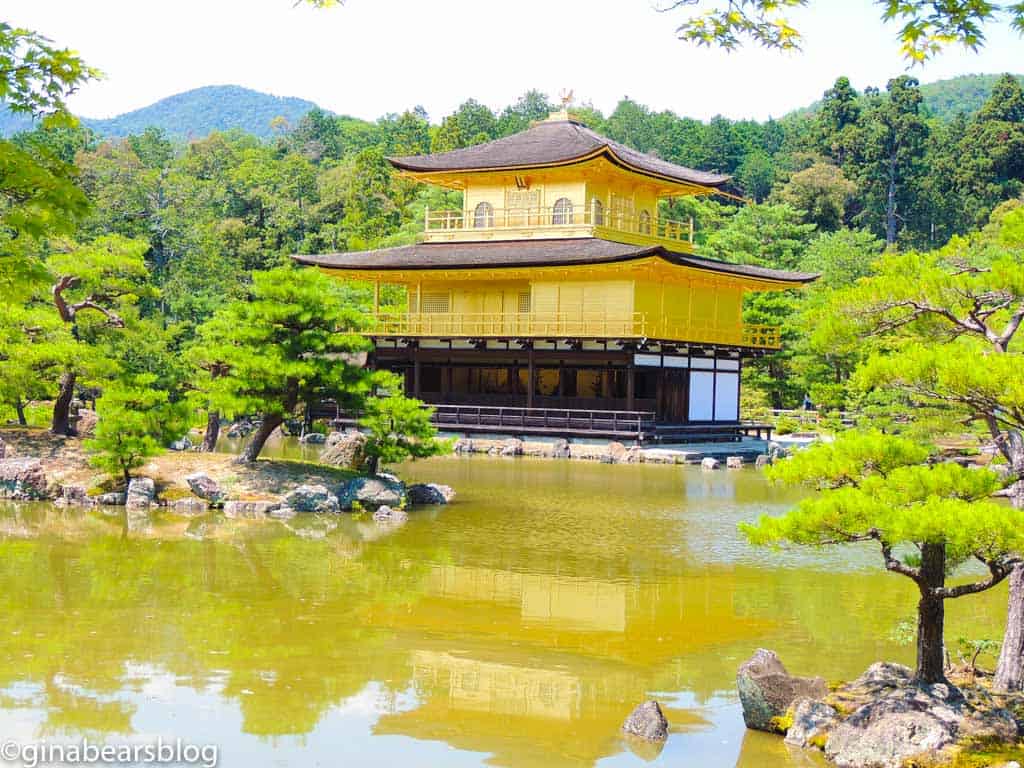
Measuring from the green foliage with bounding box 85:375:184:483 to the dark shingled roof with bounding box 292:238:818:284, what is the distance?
15.0 m

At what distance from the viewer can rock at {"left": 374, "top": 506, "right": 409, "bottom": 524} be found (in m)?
17.8

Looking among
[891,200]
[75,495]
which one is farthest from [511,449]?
[891,200]

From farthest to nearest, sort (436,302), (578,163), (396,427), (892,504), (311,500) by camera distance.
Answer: (436,302) < (578,163) < (396,427) < (311,500) < (892,504)

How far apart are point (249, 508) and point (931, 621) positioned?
477 inches

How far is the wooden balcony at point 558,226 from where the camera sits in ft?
117

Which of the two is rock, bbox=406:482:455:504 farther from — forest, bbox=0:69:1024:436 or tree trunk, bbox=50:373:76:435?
tree trunk, bbox=50:373:76:435

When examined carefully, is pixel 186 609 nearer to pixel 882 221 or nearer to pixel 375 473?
pixel 375 473

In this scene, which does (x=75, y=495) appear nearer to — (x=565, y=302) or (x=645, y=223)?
(x=565, y=302)

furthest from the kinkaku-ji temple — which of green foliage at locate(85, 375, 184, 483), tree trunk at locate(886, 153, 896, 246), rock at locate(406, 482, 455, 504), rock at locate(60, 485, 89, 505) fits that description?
tree trunk at locate(886, 153, 896, 246)

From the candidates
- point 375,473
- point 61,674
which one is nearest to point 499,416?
point 375,473

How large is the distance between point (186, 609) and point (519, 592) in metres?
3.50

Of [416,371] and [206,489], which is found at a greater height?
[416,371]

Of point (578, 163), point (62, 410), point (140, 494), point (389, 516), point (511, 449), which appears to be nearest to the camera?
point (389, 516)

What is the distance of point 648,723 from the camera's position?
803cm
